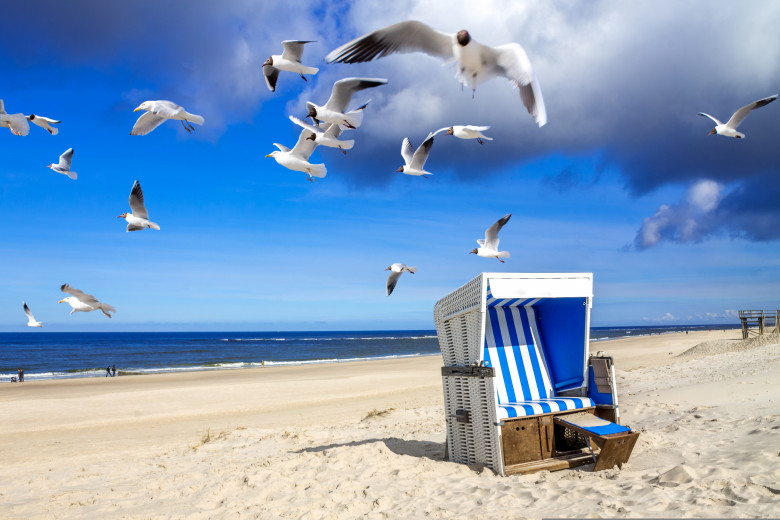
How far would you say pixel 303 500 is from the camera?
482 cm

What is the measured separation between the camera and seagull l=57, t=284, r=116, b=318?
742 cm

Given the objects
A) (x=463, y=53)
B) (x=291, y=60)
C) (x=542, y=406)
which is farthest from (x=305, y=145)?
(x=542, y=406)

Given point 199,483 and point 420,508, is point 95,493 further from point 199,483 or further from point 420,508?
point 420,508

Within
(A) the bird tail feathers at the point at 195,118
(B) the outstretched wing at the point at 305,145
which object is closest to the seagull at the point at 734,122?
(B) the outstretched wing at the point at 305,145

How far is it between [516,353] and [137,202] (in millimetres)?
5986

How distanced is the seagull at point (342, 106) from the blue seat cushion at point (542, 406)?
13.3 ft

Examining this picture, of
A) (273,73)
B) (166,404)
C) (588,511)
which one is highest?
(273,73)

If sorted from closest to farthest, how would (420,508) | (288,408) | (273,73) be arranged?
(420,508)
(273,73)
(288,408)

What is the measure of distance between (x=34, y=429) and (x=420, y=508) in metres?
12.2

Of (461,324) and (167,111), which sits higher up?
(167,111)

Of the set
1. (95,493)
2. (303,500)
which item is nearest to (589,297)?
(303,500)

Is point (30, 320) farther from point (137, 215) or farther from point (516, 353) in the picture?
point (516, 353)

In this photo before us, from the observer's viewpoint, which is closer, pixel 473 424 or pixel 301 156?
pixel 473 424

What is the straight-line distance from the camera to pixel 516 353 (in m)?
6.34
